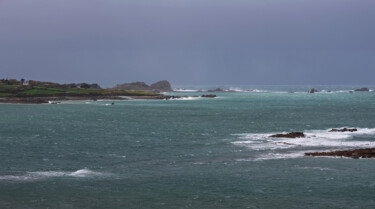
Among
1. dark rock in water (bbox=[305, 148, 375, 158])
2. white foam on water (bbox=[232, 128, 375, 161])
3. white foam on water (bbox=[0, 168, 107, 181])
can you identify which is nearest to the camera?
white foam on water (bbox=[0, 168, 107, 181])

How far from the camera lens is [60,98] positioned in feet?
635

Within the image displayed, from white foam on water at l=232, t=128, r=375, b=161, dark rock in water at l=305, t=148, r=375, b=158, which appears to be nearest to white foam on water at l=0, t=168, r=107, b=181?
white foam on water at l=232, t=128, r=375, b=161

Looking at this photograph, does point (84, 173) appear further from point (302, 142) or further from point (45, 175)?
point (302, 142)

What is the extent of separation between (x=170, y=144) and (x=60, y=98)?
140m

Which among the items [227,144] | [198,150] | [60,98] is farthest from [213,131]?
[60,98]

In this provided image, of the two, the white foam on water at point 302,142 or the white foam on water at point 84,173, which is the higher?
the white foam on water at point 302,142

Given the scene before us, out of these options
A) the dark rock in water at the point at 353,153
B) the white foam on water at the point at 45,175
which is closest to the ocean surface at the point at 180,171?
the white foam on water at the point at 45,175

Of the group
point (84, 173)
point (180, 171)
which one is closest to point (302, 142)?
point (180, 171)

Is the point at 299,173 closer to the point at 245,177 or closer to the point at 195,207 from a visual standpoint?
the point at 245,177

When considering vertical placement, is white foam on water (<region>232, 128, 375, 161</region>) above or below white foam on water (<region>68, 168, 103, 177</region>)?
above

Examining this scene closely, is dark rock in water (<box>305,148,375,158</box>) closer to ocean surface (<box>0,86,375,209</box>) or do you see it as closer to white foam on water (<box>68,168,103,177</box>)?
ocean surface (<box>0,86,375,209</box>)

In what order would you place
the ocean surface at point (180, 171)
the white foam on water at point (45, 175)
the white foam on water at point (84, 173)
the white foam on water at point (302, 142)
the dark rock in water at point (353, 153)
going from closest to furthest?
the ocean surface at point (180, 171) → the white foam on water at point (45, 175) → the white foam on water at point (84, 173) → the dark rock in water at point (353, 153) → the white foam on water at point (302, 142)

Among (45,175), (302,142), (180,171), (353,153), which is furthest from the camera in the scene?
(302,142)

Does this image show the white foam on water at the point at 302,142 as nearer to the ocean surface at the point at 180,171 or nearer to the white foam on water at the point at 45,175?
the ocean surface at the point at 180,171
